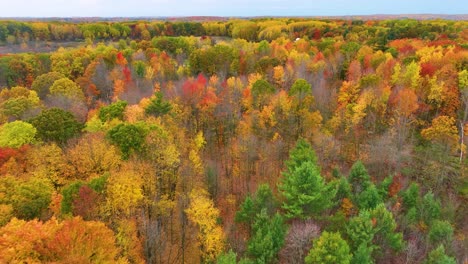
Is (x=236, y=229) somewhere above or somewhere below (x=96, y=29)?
below

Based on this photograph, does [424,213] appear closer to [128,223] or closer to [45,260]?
[128,223]

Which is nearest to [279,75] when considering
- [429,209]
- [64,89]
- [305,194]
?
[305,194]

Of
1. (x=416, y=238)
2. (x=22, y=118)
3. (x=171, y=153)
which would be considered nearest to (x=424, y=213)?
(x=416, y=238)

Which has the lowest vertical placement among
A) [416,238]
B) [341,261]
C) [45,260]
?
[416,238]

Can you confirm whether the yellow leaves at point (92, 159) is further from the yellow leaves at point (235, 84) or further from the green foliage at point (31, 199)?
the yellow leaves at point (235, 84)

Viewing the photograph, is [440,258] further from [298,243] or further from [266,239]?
[266,239]

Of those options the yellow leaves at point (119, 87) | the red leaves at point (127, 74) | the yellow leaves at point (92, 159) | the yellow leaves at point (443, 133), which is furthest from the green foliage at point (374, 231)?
the red leaves at point (127, 74)

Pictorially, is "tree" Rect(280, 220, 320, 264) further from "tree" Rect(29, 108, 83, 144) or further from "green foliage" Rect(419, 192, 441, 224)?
"tree" Rect(29, 108, 83, 144)

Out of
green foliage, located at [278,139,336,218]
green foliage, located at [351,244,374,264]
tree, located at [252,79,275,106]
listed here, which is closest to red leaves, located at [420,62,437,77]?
tree, located at [252,79,275,106]
